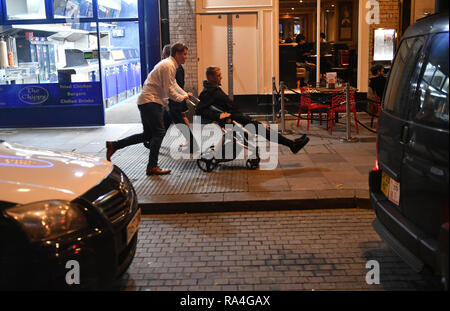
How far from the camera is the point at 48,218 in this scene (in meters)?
3.49

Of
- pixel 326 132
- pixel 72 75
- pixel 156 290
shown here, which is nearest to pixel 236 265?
pixel 156 290

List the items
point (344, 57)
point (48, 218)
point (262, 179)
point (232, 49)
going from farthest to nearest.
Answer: point (344, 57), point (232, 49), point (262, 179), point (48, 218)

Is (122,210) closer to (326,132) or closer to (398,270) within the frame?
(398,270)

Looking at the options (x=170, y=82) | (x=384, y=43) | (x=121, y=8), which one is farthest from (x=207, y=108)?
(x=384, y=43)

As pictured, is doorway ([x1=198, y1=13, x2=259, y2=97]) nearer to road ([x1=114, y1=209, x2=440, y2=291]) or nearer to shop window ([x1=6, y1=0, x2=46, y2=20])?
shop window ([x1=6, y1=0, x2=46, y2=20])

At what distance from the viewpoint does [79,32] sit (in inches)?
488

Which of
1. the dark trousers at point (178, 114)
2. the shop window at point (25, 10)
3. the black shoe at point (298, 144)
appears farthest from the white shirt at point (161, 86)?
the shop window at point (25, 10)

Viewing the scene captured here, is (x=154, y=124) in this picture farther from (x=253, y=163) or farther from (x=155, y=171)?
(x=253, y=163)

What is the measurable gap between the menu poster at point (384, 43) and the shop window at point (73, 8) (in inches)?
271

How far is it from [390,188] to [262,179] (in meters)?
3.26

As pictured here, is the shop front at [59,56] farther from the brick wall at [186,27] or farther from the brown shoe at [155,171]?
the brown shoe at [155,171]

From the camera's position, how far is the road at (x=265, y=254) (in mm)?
4395

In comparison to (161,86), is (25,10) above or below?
above

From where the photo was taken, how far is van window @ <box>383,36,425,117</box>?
4.17m
